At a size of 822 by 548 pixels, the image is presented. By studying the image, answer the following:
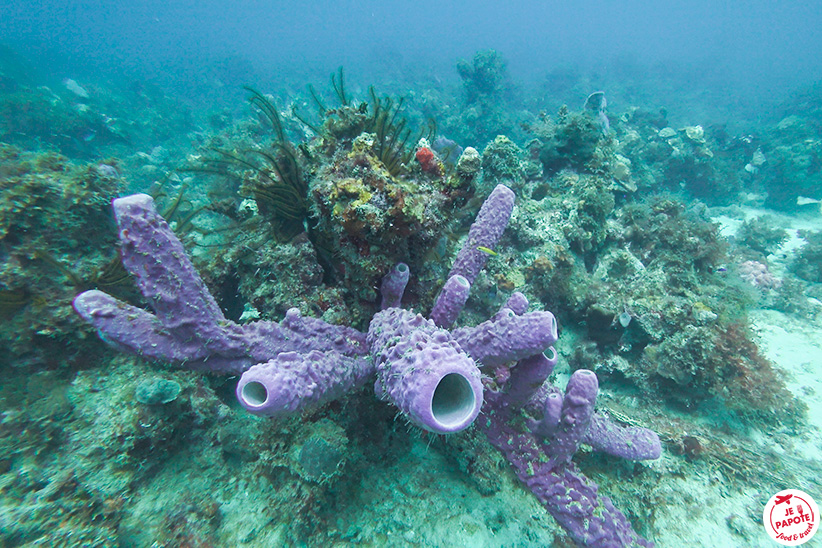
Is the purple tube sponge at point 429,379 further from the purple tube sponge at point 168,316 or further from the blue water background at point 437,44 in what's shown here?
the blue water background at point 437,44

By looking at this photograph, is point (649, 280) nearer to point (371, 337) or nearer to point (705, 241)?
point (705, 241)

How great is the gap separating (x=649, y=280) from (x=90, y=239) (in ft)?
23.3

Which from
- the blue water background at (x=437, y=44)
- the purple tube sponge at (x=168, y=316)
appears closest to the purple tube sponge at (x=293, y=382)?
the purple tube sponge at (x=168, y=316)

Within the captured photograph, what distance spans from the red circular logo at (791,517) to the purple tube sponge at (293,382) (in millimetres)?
4307

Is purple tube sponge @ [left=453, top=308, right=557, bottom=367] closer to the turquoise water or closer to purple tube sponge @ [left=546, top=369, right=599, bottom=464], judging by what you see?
the turquoise water

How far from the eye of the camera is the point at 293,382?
179 cm

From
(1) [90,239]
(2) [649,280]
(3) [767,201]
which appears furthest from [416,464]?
(3) [767,201]

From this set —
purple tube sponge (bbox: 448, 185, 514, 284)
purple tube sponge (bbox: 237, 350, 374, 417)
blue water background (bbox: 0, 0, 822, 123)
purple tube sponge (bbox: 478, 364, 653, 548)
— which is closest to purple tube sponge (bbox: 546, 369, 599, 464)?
purple tube sponge (bbox: 478, 364, 653, 548)

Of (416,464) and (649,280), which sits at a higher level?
(649,280)

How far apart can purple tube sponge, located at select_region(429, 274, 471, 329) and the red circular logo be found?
369 centimetres

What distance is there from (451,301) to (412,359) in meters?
1.10

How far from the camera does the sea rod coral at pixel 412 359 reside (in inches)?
67.6

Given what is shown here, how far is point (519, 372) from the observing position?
2496 mm

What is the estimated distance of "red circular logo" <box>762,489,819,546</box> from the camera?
2967 mm
